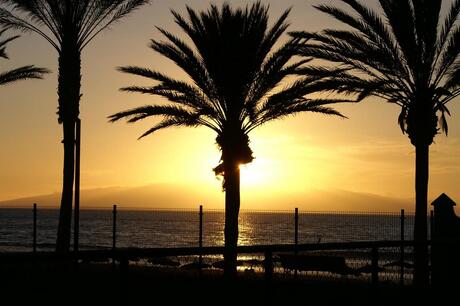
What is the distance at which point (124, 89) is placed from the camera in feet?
67.9

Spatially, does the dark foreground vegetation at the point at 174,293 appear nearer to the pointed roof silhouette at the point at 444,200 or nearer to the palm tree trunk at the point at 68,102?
the pointed roof silhouette at the point at 444,200

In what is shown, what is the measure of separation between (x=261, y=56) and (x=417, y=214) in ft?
20.9

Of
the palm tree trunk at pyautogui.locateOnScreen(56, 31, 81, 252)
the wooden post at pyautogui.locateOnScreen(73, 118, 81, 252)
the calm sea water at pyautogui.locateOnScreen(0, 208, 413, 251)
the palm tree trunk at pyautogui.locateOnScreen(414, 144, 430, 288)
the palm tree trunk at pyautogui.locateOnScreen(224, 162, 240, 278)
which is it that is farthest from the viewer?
the calm sea water at pyautogui.locateOnScreen(0, 208, 413, 251)

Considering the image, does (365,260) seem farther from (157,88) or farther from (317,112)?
(157,88)

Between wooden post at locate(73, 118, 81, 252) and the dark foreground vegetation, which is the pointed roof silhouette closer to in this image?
the dark foreground vegetation

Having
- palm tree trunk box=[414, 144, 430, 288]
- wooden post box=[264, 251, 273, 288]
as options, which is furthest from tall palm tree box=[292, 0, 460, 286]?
wooden post box=[264, 251, 273, 288]

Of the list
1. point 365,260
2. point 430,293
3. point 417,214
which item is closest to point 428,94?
point 417,214

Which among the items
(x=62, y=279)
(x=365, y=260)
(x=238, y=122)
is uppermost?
(x=238, y=122)

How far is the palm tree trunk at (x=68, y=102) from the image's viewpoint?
20.3 m

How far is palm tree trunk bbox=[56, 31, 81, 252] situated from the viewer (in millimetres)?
20266

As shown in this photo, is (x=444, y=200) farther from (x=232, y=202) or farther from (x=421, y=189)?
(x=232, y=202)

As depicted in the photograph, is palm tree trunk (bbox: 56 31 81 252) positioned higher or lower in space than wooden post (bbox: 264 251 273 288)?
higher

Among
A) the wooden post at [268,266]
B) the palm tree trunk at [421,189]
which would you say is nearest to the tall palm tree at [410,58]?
the palm tree trunk at [421,189]

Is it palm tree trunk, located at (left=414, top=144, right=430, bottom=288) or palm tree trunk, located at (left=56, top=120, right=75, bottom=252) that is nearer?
palm tree trunk, located at (left=414, top=144, right=430, bottom=288)
